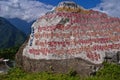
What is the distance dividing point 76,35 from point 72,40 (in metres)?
0.35

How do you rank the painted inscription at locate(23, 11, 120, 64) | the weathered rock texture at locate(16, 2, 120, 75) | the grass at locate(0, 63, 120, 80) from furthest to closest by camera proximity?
the painted inscription at locate(23, 11, 120, 64) → the weathered rock texture at locate(16, 2, 120, 75) → the grass at locate(0, 63, 120, 80)

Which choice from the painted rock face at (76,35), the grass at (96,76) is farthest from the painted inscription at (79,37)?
the grass at (96,76)

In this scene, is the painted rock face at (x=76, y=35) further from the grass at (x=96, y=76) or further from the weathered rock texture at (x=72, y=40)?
the grass at (x=96, y=76)

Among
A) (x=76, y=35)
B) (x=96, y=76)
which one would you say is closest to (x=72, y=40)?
(x=76, y=35)

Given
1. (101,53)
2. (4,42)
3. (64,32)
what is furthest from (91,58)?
(4,42)

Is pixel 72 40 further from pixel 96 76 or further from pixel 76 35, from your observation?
pixel 96 76

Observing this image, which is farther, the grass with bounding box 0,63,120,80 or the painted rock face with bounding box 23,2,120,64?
the painted rock face with bounding box 23,2,120,64

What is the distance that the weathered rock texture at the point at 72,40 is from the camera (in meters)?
20.5

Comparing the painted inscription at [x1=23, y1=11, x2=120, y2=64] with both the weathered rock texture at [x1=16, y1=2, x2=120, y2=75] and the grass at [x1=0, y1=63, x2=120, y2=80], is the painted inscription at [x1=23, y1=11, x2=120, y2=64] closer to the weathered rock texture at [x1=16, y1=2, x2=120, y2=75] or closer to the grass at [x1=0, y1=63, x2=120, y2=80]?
the weathered rock texture at [x1=16, y1=2, x2=120, y2=75]

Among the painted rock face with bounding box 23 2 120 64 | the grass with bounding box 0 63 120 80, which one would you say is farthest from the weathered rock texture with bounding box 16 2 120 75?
the grass with bounding box 0 63 120 80

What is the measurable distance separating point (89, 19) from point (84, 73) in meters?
3.27

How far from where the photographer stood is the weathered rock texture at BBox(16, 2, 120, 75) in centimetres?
2045

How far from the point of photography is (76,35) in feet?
68.9

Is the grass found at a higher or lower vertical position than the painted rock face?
lower
